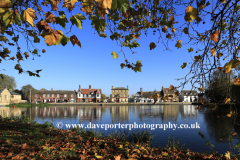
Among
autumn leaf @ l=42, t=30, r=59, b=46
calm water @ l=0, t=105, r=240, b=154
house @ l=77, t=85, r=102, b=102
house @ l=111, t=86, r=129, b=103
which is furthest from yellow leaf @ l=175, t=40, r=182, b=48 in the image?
house @ l=111, t=86, r=129, b=103

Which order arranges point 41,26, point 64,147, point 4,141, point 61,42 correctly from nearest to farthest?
point 41,26
point 61,42
point 64,147
point 4,141

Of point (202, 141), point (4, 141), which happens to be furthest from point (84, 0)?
point (202, 141)

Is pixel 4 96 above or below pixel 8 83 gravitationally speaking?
below

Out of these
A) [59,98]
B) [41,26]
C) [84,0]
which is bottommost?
[59,98]

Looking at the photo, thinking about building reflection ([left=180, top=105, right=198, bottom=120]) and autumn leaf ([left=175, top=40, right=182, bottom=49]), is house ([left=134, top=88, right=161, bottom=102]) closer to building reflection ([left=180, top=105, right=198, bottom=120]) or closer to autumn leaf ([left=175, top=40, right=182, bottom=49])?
building reflection ([left=180, top=105, right=198, bottom=120])

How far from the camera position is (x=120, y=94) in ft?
254

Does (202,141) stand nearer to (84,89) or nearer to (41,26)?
(41,26)

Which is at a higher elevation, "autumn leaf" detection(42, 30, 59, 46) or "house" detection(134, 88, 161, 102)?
"autumn leaf" detection(42, 30, 59, 46)

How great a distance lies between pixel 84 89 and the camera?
74.6m

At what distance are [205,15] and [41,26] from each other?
3642 millimetres

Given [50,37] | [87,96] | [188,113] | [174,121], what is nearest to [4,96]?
[87,96]

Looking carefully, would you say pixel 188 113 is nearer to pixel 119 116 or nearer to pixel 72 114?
pixel 119 116

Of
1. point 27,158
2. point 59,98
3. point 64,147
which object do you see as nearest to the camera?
point 27,158

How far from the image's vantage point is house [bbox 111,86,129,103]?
7719 cm
